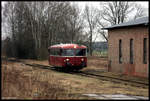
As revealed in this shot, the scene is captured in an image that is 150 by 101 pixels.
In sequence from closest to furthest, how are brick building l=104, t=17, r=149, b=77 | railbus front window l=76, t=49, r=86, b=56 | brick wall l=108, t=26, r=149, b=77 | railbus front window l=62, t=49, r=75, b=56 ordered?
brick building l=104, t=17, r=149, b=77 < brick wall l=108, t=26, r=149, b=77 < railbus front window l=62, t=49, r=75, b=56 < railbus front window l=76, t=49, r=86, b=56

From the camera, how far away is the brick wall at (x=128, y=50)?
877 inches

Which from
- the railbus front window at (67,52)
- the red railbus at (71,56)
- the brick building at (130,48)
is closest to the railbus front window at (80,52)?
the red railbus at (71,56)

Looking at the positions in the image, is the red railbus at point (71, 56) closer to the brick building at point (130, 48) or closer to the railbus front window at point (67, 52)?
the railbus front window at point (67, 52)

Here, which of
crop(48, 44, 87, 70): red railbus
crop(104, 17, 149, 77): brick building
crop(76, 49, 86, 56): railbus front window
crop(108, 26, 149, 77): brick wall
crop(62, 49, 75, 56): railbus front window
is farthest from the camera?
crop(76, 49, 86, 56): railbus front window

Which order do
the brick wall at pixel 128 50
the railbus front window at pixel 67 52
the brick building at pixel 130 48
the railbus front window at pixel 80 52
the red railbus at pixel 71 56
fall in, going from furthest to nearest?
the railbus front window at pixel 80 52
the railbus front window at pixel 67 52
the red railbus at pixel 71 56
the brick wall at pixel 128 50
the brick building at pixel 130 48

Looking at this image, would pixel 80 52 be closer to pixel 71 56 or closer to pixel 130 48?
pixel 71 56

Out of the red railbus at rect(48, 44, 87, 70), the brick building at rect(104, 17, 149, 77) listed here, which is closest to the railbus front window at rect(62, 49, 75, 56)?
the red railbus at rect(48, 44, 87, 70)

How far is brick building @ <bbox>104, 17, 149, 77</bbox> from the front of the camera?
72.2 ft

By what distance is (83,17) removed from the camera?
267 ft

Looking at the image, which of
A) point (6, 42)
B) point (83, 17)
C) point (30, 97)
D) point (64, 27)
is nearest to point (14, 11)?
point (6, 42)

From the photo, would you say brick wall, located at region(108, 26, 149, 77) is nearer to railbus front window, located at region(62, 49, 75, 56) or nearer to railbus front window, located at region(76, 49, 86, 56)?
railbus front window, located at region(76, 49, 86, 56)

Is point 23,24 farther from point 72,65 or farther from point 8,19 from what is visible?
point 72,65

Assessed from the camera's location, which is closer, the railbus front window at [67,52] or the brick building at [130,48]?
the brick building at [130,48]

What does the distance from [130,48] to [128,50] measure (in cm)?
26
